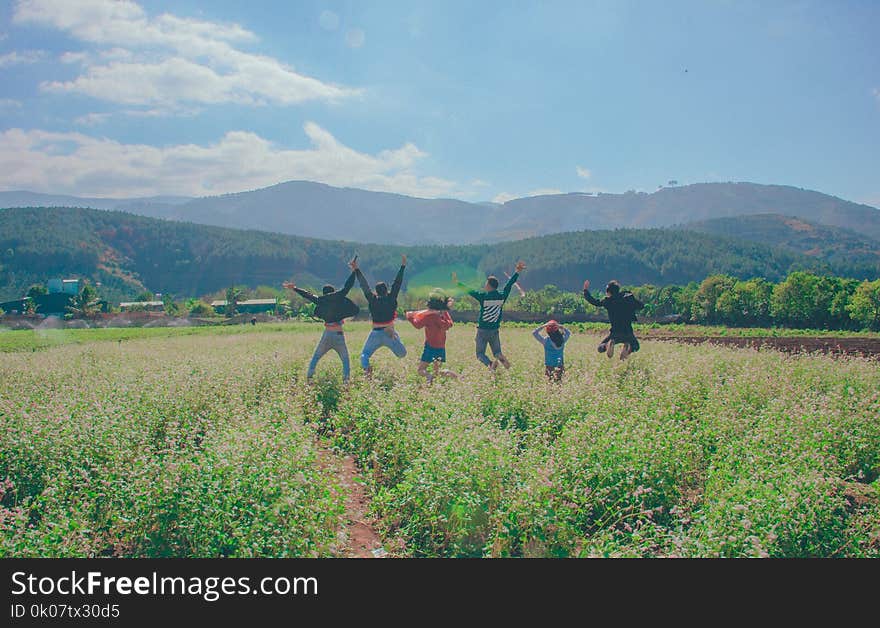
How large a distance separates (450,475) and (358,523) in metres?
1.21

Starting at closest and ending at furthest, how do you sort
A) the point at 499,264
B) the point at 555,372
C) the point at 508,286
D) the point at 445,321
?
the point at 555,372 → the point at 445,321 → the point at 508,286 → the point at 499,264

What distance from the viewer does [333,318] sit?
10648 millimetres

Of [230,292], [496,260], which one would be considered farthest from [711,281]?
[496,260]

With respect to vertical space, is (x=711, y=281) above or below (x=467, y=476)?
above

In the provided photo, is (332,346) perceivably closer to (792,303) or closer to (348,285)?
(348,285)

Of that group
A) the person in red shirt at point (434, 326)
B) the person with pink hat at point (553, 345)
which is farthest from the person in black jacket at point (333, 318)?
the person with pink hat at point (553, 345)

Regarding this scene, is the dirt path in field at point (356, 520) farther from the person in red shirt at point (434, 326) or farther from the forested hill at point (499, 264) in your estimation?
the forested hill at point (499, 264)

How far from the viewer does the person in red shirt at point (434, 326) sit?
412 inches

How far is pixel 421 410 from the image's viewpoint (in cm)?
714

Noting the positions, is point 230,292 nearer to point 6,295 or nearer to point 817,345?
point 6,295

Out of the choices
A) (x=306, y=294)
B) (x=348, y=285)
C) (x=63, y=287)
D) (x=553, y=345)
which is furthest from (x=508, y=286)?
(x=63, y=287)

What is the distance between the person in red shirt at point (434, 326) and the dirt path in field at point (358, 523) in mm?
3655

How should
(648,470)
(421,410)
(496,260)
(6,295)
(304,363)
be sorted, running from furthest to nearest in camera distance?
(496,260), (6,295), (304,363), (421,410), (648,470)

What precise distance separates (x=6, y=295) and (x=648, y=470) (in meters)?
204
